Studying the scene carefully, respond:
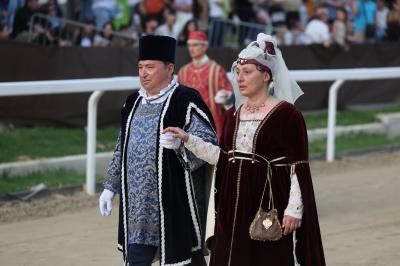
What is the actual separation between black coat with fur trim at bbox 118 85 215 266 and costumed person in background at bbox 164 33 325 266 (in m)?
0.31

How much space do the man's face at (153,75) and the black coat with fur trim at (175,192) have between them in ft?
0.32

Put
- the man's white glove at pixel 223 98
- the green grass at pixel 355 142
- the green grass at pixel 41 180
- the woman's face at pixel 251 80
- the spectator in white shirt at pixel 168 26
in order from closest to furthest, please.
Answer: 1. the woman's face at pixel 251 80
2. the man's white glove at pixel 223 98
3. the green grass at pixel 41 180
4. the green grass at pixel 355 142
5. the spectator in white shirt at pixel 168 26

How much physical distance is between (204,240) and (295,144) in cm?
101

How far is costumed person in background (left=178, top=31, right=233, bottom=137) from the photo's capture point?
9.52 meters

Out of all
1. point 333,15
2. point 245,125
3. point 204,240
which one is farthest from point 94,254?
point 333,15

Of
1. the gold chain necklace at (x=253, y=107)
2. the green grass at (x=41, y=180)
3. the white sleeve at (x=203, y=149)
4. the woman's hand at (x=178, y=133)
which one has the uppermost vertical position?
the gold chain necklace at (x=253, y=107)

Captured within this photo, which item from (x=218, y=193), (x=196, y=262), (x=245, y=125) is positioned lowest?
(x=196, y=262)

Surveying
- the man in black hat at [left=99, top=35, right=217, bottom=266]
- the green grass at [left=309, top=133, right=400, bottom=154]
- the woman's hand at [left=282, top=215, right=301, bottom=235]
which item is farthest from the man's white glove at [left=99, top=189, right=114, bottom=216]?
the green grass at [left=309, top=133, right=400, bottom=154]

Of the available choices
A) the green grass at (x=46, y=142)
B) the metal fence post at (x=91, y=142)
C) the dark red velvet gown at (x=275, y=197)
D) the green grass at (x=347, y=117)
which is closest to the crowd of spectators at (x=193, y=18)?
the green grass at (x=347, y=117)

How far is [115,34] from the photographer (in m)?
15.2

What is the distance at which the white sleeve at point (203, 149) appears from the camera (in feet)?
19.3

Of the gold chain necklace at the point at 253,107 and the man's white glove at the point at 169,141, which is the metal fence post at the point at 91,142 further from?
the gold chain necklace at the point at 253,107

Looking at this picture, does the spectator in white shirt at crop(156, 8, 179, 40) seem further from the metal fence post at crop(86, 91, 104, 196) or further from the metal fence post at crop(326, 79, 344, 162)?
the metal fence post at crop(86, 91, 104, 196)

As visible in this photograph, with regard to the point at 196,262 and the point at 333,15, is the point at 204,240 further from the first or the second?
the point at 333,15
